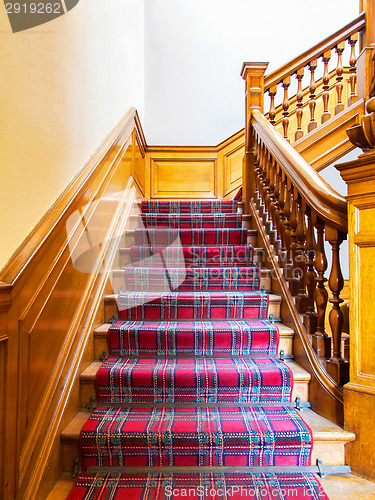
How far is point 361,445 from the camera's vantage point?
1157 millimetres

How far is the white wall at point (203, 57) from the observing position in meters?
4.22

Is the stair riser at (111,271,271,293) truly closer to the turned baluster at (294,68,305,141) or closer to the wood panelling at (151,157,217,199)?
the turned baluster at (294,68,305,141)

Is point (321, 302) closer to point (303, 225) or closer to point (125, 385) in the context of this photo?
point (303, 225)

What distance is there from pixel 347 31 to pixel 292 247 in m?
2.26

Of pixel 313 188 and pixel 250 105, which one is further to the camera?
pixel 250 105

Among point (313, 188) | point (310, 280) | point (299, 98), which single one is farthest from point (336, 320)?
point (299, 98)

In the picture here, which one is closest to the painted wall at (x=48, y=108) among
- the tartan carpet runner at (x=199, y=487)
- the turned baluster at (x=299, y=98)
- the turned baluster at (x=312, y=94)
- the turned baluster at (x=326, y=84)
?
the tartan carpet runner at (x=199, y=487)

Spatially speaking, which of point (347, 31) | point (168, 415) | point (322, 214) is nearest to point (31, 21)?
point (322, 214)

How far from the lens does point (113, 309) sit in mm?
1801

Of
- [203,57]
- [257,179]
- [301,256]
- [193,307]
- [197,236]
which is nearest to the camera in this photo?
[301,256]

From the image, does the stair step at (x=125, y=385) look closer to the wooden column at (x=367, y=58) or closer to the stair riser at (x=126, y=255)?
the stair riser at (x=126, y=255)

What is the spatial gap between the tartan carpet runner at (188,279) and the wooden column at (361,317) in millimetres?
849

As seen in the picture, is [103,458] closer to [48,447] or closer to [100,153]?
[48,447]

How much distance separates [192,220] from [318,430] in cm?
166
